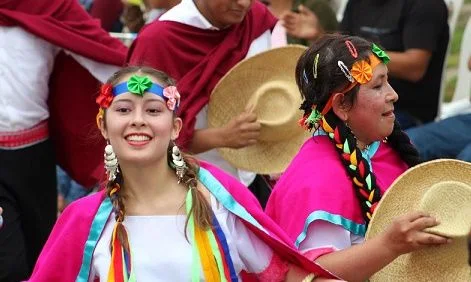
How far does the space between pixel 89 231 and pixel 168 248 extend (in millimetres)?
248

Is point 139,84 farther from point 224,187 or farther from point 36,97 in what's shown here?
point 36,97

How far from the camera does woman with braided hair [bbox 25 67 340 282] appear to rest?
140 inches

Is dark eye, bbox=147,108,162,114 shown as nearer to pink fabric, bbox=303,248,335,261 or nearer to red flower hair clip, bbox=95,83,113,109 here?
red flower hair clip, bbox=95,83,113,109

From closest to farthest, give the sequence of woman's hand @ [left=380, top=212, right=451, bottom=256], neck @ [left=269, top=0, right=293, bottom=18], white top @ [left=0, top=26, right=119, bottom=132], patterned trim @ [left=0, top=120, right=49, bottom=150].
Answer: woman's hand @ [left=380, top=212, right=451, bottom=256]
white top @ [left=0, top=26, right=119, bottom=132]
patterned trim @ [left=0, top=120, right=49, bottom=150]
neck @ [left=269, top=0, right=293, bottom=18]

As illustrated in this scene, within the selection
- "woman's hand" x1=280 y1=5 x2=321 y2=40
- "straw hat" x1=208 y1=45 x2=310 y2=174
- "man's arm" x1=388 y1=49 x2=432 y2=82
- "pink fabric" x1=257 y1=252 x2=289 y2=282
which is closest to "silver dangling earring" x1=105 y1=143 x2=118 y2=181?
"pink fabric" x1=257 y1=252 x2=289 y2=282

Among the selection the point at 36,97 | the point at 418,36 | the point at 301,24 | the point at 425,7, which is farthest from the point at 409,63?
the point at 36,97

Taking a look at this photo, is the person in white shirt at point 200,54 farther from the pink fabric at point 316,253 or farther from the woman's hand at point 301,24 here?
the pink fabric at point 316,253

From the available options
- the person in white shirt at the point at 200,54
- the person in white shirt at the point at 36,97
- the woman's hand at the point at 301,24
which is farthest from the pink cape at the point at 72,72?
the woman's hand at the point at 301,24

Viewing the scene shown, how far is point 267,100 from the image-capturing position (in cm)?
513

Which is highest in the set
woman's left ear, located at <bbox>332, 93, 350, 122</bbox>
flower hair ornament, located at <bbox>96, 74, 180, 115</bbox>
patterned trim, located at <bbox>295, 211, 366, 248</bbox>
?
flower hair ornament, located at <bbox>96, 74, 180, 115</bbox>

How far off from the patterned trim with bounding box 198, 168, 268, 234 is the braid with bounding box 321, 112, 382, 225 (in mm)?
353

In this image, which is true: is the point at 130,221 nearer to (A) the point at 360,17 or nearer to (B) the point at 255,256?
(B) the point at 255,256

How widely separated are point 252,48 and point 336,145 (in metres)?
1.56

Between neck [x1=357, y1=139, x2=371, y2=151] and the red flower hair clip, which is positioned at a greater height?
the red flower hair clip
